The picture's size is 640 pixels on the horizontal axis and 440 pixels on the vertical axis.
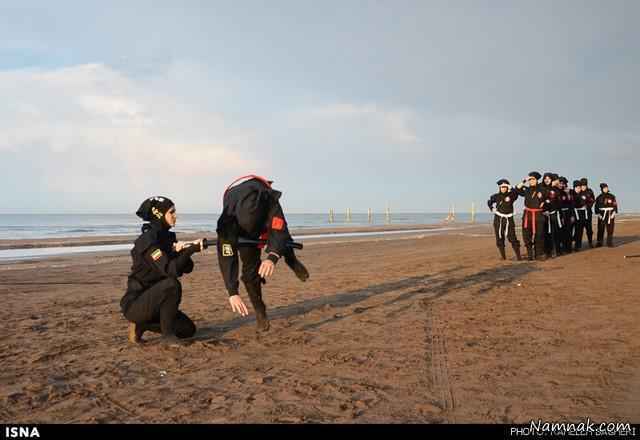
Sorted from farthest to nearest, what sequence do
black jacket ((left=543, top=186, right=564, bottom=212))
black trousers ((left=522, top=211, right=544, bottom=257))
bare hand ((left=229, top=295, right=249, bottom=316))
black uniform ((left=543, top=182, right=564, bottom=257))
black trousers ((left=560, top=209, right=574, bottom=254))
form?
black trousers ((left=560, top=209, right=574, bottom=254))
black uniform ((left=543, top=182, right=564, bottom=257))
black jacket ((left=543, top=186, right=564, bottom=212))
black trousers ((left=522, top=211, right=544, bottom=257))
bare hand ((left=229, top=295, right=249, bottom=316))

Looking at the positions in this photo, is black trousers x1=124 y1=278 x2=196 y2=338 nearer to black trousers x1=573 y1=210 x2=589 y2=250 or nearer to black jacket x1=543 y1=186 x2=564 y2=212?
black jacket x1=543 y1=186 x2=564 y2=212

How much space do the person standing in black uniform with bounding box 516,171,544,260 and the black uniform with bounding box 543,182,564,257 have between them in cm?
64

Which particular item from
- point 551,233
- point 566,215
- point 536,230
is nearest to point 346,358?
point 536,230

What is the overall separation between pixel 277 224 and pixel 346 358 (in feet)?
5.12

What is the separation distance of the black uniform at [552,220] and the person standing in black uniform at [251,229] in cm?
1095

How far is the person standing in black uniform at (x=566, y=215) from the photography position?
1533 cm

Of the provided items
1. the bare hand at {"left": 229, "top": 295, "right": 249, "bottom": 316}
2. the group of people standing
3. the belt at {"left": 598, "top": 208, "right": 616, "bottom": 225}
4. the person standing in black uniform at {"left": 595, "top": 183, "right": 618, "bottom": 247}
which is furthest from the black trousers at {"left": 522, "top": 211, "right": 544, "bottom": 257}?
the bare hand at {"left": 229, "top": 295, "right": 249, "bottom": 316}

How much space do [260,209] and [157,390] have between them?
2.15 meters

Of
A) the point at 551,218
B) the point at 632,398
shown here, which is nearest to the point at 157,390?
the point at 632,398

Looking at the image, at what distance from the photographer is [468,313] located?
6.77 m

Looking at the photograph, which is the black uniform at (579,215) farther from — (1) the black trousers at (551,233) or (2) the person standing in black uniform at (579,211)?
(1) the black trousers at (551,233)

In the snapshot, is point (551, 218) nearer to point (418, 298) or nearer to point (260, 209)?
point (418, 298)

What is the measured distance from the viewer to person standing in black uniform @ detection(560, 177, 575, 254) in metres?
15.3

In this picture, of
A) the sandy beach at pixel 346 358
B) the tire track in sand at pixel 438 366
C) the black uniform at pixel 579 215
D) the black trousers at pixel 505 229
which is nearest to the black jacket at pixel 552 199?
the black trousers at pixel 505 229
